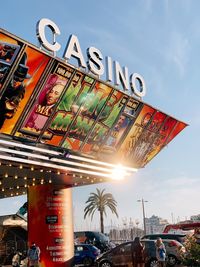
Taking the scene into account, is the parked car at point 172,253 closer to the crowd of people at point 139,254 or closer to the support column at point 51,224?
the crowd of people at point 139,254

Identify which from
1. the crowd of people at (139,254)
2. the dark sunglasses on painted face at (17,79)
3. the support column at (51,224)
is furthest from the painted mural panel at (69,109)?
the crowd of people at (139,254)

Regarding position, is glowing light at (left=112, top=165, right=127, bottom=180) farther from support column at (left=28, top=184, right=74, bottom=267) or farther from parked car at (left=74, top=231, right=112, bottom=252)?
parked car at (left=74, top=231, right=112, bottom=252)

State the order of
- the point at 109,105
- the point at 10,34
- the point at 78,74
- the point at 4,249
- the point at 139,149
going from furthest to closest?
1. the point at 4,249
2. the point at 139,149
3. the point at 109,105
4. the point at 78,74
5. the point at 10,34

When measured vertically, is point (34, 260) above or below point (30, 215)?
below

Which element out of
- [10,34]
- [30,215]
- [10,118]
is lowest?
[30,215]

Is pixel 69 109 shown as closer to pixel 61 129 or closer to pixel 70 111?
pixel 70 111

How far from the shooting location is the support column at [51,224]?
940 inches

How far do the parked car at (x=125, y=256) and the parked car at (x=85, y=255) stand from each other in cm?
441

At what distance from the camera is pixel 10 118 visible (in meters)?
17.2

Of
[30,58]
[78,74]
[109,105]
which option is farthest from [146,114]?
[30,58]

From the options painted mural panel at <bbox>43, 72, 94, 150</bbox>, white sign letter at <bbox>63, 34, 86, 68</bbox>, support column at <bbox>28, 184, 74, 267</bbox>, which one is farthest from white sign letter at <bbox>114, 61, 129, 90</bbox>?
support column at <bbox>28, 184, 74, 267</bbox>

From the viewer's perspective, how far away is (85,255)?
26891 millimetres

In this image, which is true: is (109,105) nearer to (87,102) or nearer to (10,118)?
(87,102)

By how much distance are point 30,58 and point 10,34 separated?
5.03 ft
